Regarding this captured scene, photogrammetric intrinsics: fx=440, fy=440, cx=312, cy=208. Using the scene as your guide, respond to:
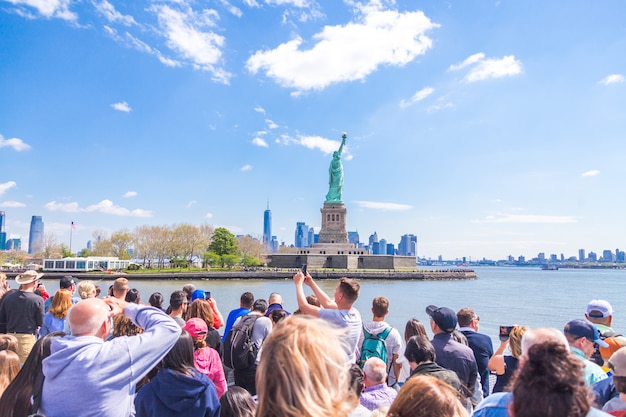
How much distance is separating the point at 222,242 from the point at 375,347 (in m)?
69.1

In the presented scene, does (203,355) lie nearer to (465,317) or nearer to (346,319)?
(346,319)

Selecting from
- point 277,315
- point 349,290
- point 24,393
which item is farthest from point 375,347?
point 24,393

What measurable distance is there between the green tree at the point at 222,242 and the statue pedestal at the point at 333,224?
1492 cm

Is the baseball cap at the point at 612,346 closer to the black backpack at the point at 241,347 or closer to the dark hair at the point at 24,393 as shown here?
the black backpack at the point at 241,347

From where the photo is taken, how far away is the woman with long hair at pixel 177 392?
10.5ft

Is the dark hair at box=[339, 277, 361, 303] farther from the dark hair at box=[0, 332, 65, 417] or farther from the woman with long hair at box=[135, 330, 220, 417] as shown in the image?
the dark hair at box=[0, 332, 65, 417]

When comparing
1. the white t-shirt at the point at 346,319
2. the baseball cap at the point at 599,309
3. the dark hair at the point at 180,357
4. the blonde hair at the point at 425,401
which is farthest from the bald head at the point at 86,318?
the baseball cap at the point at 599,309

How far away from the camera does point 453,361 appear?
14.9 ft

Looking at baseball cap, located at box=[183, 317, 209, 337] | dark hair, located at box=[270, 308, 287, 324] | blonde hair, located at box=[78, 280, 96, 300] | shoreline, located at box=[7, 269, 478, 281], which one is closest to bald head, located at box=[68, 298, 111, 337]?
baseball cap, located at box=[183, 317, 209, 337]

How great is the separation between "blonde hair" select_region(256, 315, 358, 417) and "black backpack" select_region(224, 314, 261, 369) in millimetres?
3363

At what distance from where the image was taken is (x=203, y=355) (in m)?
4.29

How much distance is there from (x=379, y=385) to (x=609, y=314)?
332cm

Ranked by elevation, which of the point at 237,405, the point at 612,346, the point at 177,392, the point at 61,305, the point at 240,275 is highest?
the point at 61,305

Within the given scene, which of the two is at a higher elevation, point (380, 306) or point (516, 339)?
point (380, 306)
